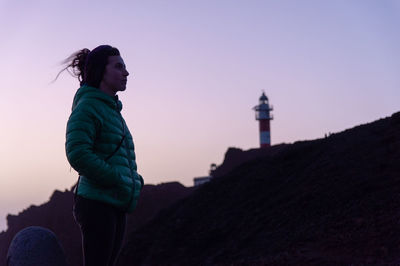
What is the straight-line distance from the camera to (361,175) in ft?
79.7

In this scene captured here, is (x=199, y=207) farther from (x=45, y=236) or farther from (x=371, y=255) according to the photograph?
(x=45, y=236)

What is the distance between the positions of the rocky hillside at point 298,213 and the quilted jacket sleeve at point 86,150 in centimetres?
1017

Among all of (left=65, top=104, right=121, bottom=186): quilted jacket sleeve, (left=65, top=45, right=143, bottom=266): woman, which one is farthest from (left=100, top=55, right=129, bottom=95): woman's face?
(left=65, top=104, right=121, bottom=186): quilted jacket sleeve

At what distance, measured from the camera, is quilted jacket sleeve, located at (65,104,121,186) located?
4.66 m

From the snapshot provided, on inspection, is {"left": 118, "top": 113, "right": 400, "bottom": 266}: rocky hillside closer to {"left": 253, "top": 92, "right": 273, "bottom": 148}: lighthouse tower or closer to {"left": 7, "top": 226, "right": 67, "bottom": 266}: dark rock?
{"left": 7, "top": 226, "right": 67, "bottom": 266}: dark rock

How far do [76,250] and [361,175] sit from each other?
→ 18464 millimetres

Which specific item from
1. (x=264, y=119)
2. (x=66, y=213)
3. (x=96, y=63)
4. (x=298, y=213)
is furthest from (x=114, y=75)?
(x=264, y=119)

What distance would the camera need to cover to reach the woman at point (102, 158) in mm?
4707

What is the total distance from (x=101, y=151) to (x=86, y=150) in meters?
0.20

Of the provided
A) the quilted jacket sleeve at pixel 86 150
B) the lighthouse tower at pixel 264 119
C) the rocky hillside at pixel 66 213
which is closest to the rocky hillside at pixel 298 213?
the rocky hillside at pixel 66 213

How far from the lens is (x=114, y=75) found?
5.09 metres

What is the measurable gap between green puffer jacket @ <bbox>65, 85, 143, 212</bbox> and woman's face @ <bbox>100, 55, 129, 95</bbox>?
96 mm

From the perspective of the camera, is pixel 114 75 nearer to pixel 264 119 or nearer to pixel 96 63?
pixel 96 63

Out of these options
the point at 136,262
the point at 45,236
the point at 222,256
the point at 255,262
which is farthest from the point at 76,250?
the point at 45,236
